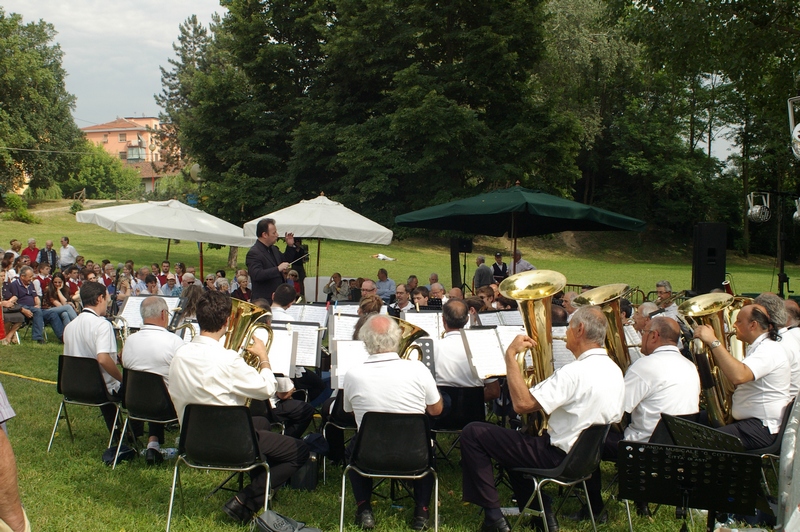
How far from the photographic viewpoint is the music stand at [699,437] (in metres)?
3.70

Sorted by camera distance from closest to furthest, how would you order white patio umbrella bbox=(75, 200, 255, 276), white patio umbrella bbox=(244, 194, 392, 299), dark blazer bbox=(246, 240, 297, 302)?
dark blazer bbox=(246, 240, 297, 302), white patio umbrella bbox=(244, 194, 392, 299), white patio umbrella bbox=(75, 200, 255, 276)

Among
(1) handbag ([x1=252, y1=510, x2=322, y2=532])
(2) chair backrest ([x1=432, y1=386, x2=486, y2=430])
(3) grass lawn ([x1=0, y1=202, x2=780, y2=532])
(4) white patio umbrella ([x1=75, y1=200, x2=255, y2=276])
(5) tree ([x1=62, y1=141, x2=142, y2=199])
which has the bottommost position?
(3) grass lawn ([x1=0, y1=202, x2=780, y2=532])

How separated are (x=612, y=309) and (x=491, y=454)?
147 cm

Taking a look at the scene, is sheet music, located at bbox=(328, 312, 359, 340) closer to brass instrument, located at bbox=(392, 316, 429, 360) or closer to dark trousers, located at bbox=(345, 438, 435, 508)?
brass instrument, located at bbox=(392, 316, 429, 360)

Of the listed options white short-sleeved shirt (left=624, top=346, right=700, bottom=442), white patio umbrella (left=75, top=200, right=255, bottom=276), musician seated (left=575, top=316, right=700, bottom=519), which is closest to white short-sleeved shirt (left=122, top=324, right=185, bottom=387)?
musician seated (left=575, top=316, right=700, bottom=519)

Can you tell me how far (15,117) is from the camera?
3875cm

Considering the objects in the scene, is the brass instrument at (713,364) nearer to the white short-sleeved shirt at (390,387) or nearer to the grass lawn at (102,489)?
the grass lawn at (102,489)

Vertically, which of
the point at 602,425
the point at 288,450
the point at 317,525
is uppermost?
the point at 602,425

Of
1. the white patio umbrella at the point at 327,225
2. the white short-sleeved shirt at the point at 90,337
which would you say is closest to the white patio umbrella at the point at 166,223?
the white patio umbrella at the point at 327,225

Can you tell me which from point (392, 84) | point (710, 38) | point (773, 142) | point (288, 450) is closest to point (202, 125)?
point (392, 84)

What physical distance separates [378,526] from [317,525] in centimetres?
41

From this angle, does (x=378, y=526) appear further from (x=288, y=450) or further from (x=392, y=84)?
(x=392, y=84)

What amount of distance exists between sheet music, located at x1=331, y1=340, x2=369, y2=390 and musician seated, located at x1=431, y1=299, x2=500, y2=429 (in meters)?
0.64

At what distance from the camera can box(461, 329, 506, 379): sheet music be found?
17.4ft
